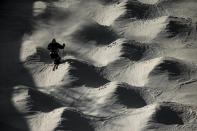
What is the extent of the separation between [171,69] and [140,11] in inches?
49.2

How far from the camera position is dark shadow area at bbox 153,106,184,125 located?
15.7ft

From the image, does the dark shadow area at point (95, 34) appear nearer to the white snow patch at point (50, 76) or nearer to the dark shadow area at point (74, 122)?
the white snow patch at point (50, 76)

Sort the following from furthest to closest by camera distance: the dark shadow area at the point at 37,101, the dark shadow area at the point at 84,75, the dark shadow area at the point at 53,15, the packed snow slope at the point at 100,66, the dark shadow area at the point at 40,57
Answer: the dark shadow area at the point at 53,15 → the dark shadow area at the point at 40,57 → the dark shadow area at the point at 84,75 → the dark shadow area at the point at 37,101 → the packed snow slope at the point at 100,66

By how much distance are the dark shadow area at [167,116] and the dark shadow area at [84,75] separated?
31.1 inches

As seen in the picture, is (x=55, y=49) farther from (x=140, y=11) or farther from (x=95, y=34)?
(x=140, y=11)

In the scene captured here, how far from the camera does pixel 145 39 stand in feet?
19.9

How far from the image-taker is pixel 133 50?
5.81 meters

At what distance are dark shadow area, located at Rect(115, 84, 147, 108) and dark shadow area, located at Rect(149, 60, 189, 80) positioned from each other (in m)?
0.33

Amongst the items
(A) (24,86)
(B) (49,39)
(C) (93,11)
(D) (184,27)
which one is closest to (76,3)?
(C) (93,11)

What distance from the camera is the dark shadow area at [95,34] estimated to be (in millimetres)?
6070

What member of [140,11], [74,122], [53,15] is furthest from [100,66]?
[53,15]

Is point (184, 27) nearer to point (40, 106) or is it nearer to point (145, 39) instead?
point (145, 39)

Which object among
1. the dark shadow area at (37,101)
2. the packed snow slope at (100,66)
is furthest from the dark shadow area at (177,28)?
the dark shadow area at (37,101)

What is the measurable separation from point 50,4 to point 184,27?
1.72m
